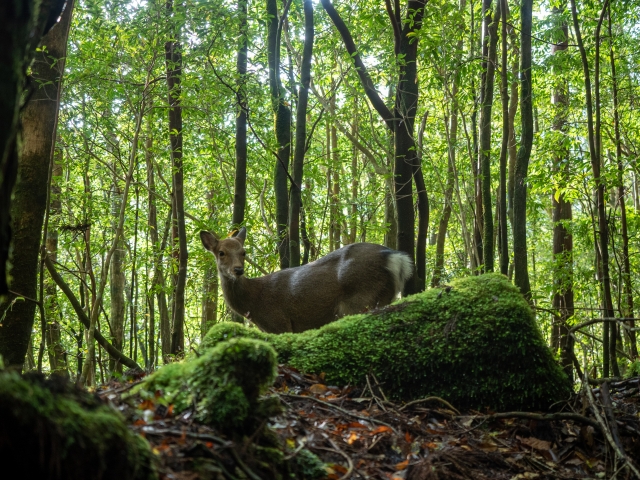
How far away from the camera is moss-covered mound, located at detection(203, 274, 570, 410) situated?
4.27 meters

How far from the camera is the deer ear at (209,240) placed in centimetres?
920

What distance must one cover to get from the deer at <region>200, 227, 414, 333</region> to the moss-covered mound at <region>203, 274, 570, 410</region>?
12.8ft

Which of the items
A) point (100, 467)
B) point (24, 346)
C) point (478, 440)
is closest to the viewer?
point (100, 467)

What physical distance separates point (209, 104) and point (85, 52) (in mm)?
2096

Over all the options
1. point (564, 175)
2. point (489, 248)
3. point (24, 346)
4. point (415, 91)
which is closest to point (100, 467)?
point (24, 346)

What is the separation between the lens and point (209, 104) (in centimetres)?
965

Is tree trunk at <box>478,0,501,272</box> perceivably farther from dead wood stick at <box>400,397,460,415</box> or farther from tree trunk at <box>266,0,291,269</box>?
dead wood stick at <box>400,397,460,415</box>

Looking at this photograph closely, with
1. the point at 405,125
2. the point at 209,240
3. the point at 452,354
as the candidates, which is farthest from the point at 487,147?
the point at 452,354

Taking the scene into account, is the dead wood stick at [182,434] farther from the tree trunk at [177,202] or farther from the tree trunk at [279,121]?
the tree trunk at [177,202]

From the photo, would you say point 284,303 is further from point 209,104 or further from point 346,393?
point 346,393

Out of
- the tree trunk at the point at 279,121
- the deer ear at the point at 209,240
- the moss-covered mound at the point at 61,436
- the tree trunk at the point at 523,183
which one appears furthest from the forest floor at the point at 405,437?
the tree trunk at the point at 279,121

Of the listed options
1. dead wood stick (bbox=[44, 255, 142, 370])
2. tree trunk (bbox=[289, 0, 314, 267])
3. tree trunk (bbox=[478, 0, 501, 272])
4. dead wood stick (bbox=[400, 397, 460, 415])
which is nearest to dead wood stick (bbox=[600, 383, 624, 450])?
dead wood stick (bbox=[400, 397, 460, 415])

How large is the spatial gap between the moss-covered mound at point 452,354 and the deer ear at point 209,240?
466 cm

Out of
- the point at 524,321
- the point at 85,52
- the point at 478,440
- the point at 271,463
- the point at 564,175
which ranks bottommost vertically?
the point at 478,440
